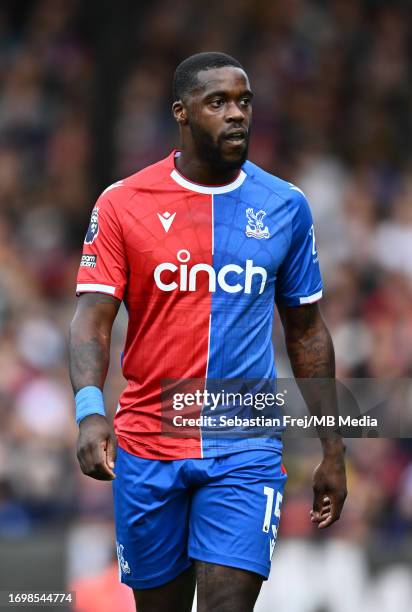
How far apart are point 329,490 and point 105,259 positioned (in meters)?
1.31

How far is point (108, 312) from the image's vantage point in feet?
18.2

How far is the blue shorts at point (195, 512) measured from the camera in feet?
17.8

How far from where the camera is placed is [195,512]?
554 centimetres

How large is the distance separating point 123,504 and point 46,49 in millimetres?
8364

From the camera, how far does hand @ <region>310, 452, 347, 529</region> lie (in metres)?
5.72

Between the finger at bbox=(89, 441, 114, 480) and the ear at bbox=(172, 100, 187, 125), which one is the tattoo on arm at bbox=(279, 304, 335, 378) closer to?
the ear at bbox=(172, 100, 187, 125)

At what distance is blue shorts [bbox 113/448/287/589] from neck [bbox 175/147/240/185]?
3.68ft

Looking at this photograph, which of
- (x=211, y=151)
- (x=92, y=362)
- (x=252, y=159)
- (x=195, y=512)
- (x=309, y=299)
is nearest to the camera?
(x=92, y=362)

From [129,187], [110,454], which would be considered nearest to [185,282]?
[129,187]

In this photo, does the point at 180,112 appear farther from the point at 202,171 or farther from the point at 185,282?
the point at 185,282

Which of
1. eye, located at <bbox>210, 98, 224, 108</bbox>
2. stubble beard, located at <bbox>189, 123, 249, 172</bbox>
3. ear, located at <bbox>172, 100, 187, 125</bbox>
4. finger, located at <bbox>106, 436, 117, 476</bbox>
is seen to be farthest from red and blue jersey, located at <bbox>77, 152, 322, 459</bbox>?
finger, located at <bbox>106, 436, 117, 476</bbox>

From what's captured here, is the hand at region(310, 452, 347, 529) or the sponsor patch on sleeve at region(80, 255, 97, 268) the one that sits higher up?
the sponsor patch on sleeve at region(80, 255, 97, 268)

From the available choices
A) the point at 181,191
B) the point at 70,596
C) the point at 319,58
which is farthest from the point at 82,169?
the point at 181,191

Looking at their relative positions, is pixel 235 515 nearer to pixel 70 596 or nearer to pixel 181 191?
pixel 181 191
